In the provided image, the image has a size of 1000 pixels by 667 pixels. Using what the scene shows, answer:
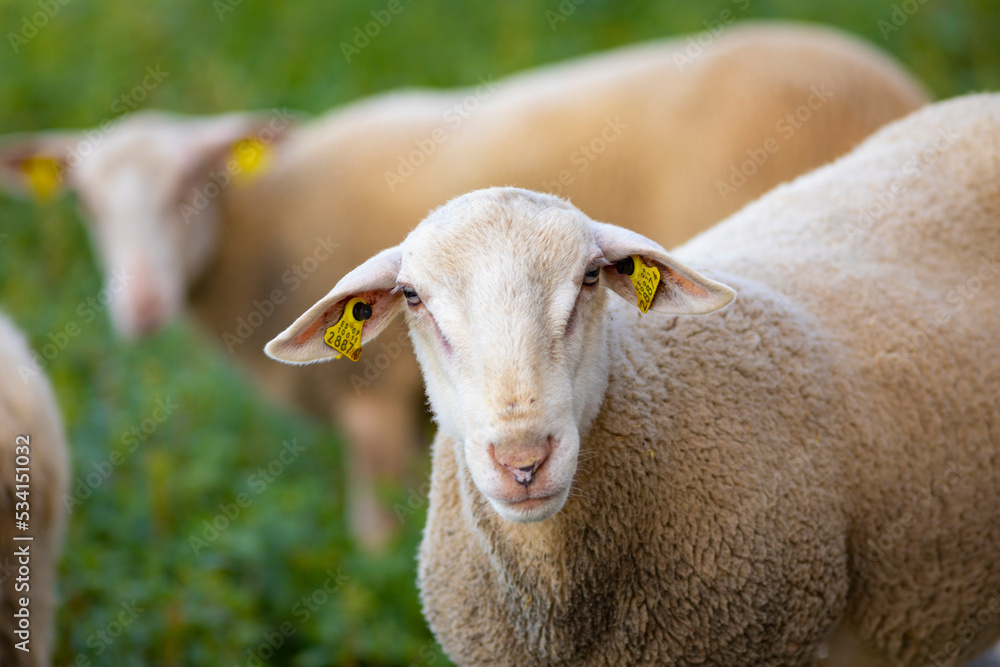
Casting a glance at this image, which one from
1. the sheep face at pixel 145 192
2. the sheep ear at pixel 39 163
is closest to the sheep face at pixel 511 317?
the sheep face at pixel 145 192

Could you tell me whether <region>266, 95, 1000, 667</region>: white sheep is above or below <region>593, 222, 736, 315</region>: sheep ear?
below

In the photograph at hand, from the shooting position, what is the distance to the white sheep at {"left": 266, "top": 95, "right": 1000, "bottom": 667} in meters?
1.91

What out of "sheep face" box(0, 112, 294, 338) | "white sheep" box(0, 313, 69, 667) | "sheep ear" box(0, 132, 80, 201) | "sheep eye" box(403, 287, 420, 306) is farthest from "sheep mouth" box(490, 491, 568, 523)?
"sheep ear" box(0, 132, 80, 201)

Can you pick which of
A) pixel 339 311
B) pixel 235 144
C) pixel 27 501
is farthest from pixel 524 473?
pixel 235 144

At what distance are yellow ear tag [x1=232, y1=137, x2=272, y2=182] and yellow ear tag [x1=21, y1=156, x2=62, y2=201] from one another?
932mm

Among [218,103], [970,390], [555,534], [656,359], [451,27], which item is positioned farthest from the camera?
[451,27]

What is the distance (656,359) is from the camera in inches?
90.0

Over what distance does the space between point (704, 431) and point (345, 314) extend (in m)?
0.88

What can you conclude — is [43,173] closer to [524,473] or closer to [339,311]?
[339,311]

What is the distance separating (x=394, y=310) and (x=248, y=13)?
702cm

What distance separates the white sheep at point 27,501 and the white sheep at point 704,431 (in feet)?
3.71

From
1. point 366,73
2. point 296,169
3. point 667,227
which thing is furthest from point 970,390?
point 366,73

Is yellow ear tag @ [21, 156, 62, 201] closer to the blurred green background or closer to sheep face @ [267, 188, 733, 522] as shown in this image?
the blurred green background

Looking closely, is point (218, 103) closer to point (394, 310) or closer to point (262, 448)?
point (262, 448)
